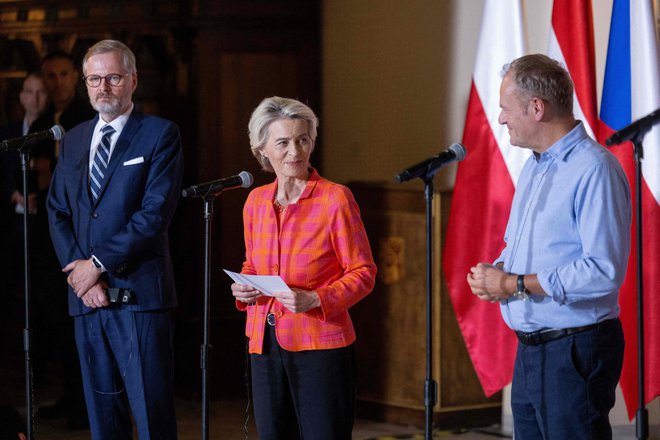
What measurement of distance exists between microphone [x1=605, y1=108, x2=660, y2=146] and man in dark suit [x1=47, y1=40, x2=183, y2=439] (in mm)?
1533

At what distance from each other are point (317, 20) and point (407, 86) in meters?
0.76

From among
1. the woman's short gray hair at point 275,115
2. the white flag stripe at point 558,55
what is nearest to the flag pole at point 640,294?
the woman's short gray hair at point 275,115

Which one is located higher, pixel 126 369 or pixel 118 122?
pixel 118 122

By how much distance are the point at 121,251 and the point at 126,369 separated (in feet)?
1.33

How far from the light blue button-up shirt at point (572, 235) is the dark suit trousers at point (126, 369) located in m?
1.28

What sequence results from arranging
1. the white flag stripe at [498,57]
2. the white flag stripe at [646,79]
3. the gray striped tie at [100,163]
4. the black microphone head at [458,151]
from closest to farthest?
the black microphone head at [458,151], the gray striped tie at [100,163], the white flag stripe at [646,79], the white flag stripe at [498,57]

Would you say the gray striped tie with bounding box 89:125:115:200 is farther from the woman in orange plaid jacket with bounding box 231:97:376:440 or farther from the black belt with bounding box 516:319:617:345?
the black belt with bounding box 516:319:617:345

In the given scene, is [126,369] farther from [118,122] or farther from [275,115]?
[275,115]

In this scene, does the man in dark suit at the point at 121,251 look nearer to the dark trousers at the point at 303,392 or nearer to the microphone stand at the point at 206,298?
the microphone stand at the point at 206,298

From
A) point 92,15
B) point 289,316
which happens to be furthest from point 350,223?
point 92,15

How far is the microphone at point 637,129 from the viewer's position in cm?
272

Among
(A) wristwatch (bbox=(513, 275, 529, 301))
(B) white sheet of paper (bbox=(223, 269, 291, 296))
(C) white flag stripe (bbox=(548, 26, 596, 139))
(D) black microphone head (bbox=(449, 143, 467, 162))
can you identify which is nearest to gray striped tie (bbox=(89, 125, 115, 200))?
(B) white sheet of paper (bbox=(223, 269, 291, 296))

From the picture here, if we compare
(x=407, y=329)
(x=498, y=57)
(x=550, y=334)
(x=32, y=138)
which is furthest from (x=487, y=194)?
(x=32, y=138)

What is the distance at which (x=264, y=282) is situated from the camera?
2.84 metres
